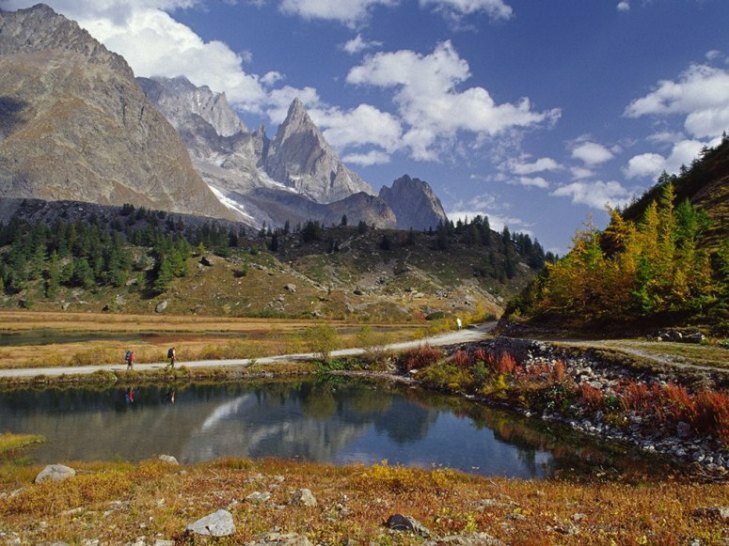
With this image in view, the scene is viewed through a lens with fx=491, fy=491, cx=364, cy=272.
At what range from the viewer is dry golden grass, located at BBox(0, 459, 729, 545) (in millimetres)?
13078

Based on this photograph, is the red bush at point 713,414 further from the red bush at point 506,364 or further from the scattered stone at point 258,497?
the scattered stone at point 258,497

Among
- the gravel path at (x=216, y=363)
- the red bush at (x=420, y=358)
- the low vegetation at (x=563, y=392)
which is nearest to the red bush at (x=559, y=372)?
the low vegetation at (x=563, y=392)

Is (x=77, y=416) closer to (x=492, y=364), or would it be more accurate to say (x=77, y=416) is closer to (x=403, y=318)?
Answer: (x=492, y=364)

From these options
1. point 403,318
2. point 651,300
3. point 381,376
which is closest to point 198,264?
point 403,318

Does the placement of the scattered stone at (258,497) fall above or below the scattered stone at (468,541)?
below

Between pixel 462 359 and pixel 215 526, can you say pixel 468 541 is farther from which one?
pixel 462 359

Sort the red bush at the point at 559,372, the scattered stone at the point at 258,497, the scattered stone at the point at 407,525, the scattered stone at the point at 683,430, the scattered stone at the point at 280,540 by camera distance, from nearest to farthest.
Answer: the scattered stone at the point at 280,540
the scattered stone at the point at 407,525
the scattered stone at the point at 258,497
the scattered stone at the point at 683,430
the red bush at the point at 559,372

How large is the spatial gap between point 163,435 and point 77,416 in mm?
10321

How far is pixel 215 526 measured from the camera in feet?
42.7

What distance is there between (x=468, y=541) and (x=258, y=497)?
862 centimetres

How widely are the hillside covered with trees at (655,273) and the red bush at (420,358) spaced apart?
1743cm

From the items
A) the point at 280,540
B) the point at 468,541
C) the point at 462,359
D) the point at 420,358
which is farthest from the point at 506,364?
the point at 280,540

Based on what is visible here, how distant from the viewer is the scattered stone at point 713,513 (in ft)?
44.4

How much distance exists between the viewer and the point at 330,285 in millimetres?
196500
